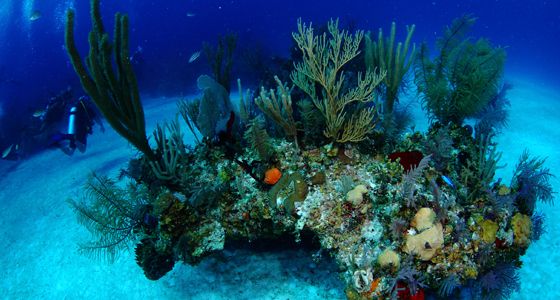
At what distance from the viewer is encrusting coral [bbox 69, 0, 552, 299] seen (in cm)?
341

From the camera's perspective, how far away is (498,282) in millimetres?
3771

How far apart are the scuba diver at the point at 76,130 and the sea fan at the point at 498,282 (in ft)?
29.7

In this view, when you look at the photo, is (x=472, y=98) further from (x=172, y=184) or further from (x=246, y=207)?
(x=172, y=184)

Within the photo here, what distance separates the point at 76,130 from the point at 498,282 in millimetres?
9650

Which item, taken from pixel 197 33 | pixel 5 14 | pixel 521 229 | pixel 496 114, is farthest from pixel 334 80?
pixel 5 14

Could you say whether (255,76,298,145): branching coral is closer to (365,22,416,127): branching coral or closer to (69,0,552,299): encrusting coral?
(69,0,552,299): encrusting coral

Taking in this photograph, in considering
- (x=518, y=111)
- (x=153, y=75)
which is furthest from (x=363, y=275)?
(x=153, y=75)

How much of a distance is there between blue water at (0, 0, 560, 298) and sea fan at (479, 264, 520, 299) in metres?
4.77

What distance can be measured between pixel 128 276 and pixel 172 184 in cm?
184

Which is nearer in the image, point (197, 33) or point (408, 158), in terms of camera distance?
point (408, 158)

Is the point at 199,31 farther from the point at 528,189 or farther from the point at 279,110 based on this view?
the point at 528,189

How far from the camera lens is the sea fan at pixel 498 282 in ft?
12.1

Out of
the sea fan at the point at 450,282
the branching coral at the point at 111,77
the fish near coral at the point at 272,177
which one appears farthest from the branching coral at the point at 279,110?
the sea fan at the point at 450,282

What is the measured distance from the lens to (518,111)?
1117cm
